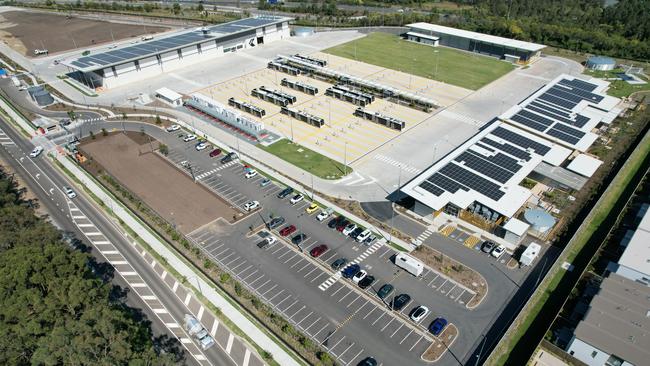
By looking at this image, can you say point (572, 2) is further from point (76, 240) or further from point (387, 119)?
point (76, 240)

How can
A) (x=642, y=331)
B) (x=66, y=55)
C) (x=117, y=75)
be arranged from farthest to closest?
(x=66, y=55)
(x=117, y=75)
(x=642, y=331)

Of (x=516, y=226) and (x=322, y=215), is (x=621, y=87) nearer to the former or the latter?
(x=516, y=226)

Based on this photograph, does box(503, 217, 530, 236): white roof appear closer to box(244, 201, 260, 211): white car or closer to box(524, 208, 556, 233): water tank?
box(524, 208, 556, 233): water tank

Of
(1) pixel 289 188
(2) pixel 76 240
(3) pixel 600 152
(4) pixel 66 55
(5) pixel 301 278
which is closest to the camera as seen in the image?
(5) pixel 301 278

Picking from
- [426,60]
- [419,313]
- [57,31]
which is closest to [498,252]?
[419,313]

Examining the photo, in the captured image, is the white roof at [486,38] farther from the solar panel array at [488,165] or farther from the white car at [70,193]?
the white car at [70,193]

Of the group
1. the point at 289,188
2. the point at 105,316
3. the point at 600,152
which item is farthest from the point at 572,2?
the point at 105,316
